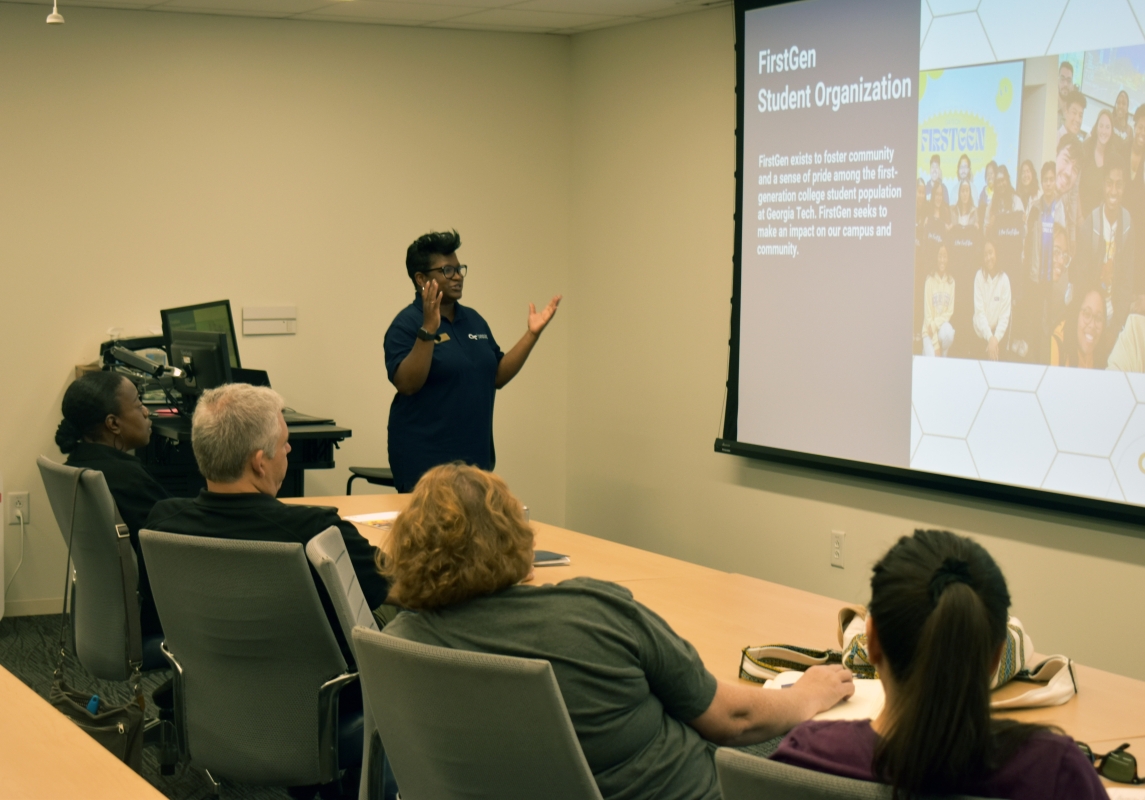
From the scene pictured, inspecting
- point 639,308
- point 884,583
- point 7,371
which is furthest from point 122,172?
point 884,583

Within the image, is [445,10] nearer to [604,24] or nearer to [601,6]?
[601,6]

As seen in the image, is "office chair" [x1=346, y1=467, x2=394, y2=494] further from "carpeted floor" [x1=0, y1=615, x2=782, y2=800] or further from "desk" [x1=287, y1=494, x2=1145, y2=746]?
"desk" [x1=287, y1=494, x2=1145, y2=746]

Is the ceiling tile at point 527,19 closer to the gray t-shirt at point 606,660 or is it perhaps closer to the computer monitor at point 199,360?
the computer monitor at point 199,360

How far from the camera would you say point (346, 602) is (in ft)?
7.34

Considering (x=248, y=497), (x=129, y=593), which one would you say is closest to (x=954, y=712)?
(x=248, y=497)

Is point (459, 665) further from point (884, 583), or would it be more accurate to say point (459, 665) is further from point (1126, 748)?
point (1126, 748)

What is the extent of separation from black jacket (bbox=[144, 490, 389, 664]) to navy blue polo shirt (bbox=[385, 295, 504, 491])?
1739 millimetres

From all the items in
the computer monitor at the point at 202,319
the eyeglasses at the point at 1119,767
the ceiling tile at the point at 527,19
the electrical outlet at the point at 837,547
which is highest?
the ceiling tile at the point at 527,19

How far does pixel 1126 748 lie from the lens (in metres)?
1.82

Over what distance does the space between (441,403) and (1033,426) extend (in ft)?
6.83

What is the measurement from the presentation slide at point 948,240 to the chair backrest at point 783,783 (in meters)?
2.75

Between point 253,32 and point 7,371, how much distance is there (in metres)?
1.92

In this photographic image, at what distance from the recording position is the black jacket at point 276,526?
2.49 m

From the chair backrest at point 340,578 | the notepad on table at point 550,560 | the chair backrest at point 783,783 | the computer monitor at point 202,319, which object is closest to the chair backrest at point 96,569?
the chair backrest at point 340,578
